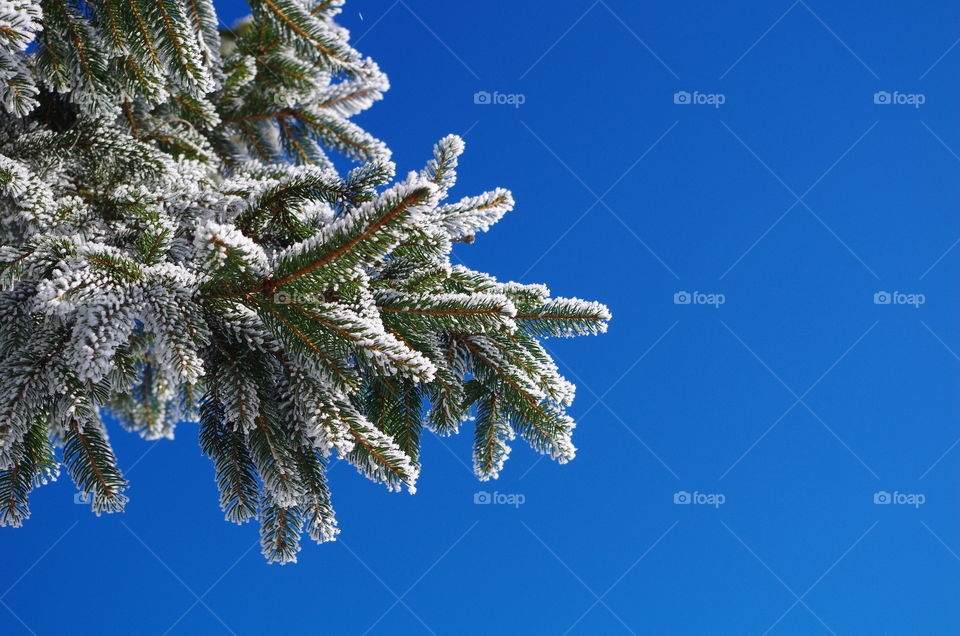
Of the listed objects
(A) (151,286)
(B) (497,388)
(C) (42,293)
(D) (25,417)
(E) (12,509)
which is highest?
(B) (497,388)

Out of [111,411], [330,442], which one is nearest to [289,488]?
[330,442]

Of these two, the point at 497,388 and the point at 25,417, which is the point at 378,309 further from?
the point at 25,417

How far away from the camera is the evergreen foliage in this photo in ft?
3.24

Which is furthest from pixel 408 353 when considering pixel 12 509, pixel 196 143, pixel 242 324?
pixel 196 143

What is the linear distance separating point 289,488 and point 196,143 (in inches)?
46.4

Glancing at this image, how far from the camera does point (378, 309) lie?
1136 mm

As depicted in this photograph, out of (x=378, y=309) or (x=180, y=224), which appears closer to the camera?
(x=378, y=309)

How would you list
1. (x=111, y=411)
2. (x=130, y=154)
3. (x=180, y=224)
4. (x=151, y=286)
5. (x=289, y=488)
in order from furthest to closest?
(x=111, y=411) < (x=130, y=154) < (x=180, y=224) < (x=289, y=488) < (x=151, y=286)

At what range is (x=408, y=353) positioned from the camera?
96 cm

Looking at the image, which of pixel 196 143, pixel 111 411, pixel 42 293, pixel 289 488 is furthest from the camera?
pixel 111 411

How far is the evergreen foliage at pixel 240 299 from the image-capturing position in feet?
3.24

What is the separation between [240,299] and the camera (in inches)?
40.8

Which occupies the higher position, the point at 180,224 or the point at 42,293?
the point at 180,224

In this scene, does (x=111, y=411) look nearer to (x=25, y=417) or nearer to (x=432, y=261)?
(x=25, y=417)
